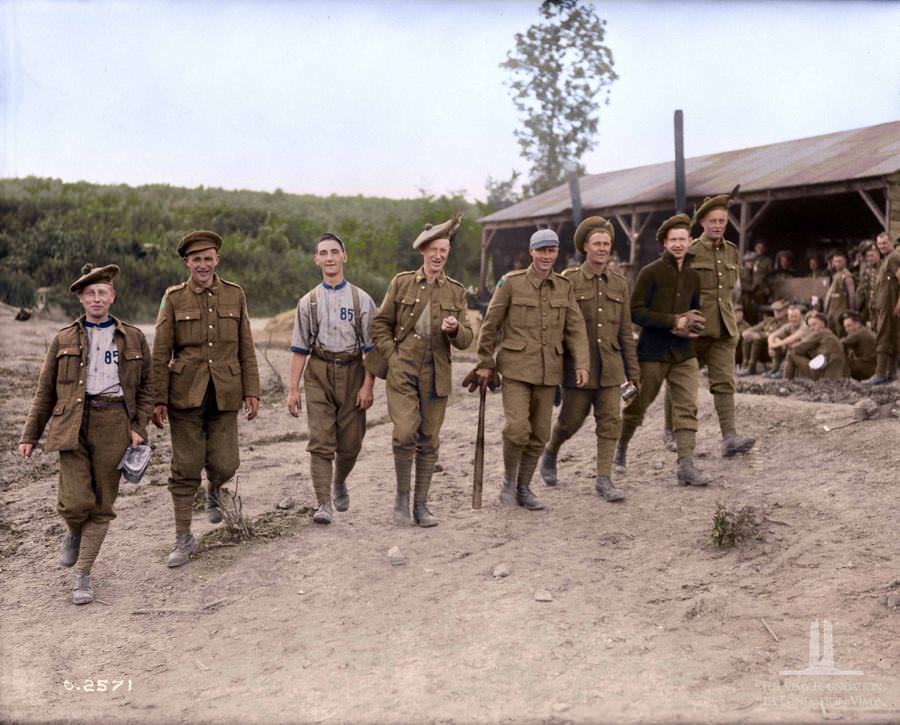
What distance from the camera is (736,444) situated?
23.0 feet

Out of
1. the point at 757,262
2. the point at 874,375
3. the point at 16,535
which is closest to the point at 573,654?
the point at 16,535

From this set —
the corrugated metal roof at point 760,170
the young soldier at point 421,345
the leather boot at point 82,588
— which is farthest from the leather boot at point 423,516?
the corrugated metal roof at point 760,170

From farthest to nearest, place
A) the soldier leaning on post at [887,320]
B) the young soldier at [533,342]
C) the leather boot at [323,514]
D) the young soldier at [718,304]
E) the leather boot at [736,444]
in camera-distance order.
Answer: the soldier leaning on post at [887,320] → the leather boot at [736,444] → the young soldier at [718,304] → the young soldier at [533,342] → the leather boot at [323,514]

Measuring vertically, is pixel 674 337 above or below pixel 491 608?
above

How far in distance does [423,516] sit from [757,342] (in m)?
8.20

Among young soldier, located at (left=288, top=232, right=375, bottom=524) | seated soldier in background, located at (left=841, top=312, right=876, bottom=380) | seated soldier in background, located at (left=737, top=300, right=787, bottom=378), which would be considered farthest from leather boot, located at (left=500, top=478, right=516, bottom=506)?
seated soldier in background, located at (left=737, top=300, right=787, bottom=378)

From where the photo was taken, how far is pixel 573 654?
3982mm

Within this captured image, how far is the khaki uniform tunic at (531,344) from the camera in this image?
5.99 m

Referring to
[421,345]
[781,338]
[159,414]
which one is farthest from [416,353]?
[781,338]

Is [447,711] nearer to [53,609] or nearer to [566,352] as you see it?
[53,609]

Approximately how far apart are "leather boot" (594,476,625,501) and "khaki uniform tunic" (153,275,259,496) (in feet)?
8.26

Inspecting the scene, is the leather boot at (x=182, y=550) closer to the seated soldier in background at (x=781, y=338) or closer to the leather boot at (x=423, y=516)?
the leather boot at (x=423, y=516)

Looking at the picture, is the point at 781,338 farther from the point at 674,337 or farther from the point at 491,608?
the point at 491,608

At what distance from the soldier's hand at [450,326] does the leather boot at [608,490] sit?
163cm
